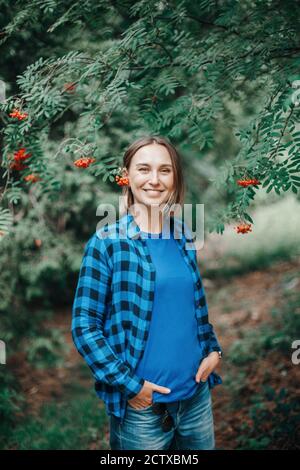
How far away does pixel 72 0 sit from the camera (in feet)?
8.13

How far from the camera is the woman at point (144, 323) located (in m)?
2.00

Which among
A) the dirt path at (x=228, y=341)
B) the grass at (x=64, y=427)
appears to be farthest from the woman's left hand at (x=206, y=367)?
the grass at (x=64, y=427)

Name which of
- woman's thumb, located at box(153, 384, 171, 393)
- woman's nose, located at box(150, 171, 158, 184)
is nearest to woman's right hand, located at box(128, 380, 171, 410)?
woman's thumb, located at box(153, 384, 171, 393)

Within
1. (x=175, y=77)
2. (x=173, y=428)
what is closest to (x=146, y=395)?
(x=173, y=428)

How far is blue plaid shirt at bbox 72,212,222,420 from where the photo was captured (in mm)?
1963

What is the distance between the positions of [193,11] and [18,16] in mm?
1199

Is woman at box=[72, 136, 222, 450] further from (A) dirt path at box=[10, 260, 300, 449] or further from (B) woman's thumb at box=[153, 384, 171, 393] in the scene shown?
(A) dirt path at box=[10, 260, 300, 449]

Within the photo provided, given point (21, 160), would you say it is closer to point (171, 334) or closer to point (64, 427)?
point (171, 334)

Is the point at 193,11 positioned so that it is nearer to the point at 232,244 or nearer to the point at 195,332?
the point at 195,332

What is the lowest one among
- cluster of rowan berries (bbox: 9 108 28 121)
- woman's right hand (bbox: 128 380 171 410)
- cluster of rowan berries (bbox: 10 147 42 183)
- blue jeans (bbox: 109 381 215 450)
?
blue jeans (bbox: 109 381 215 450)

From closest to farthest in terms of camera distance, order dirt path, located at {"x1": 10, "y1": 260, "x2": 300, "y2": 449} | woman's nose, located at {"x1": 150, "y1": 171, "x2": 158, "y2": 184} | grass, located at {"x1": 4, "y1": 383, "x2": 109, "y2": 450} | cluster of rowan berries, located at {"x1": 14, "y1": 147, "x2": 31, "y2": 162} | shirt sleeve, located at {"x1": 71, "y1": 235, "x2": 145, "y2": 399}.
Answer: shirt sleeve, located at {"x1": 71, "y1": 235, "x2": 145, "y2": 399}, woman's nose, located at {"x1": 150, "y1": 171, "x2": 158, "y2": 184}, cluster of rowan berries, located at {"x1": 14, "y1": 147, "x2": 31, "y2": 162}, grass, located at {"x1": 4, "y1": 383, "x2": 109, "y2": 450}, dirt path, located at {"x1": 10, "y1": 260, "x2": 300, "y2": 449}

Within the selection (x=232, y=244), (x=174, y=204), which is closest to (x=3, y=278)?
(x=174, y=204)

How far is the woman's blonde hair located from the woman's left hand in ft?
2.59

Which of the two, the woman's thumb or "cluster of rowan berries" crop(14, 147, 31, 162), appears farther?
"cluster of rowan berries" crop(14, 147, 31, 162)
